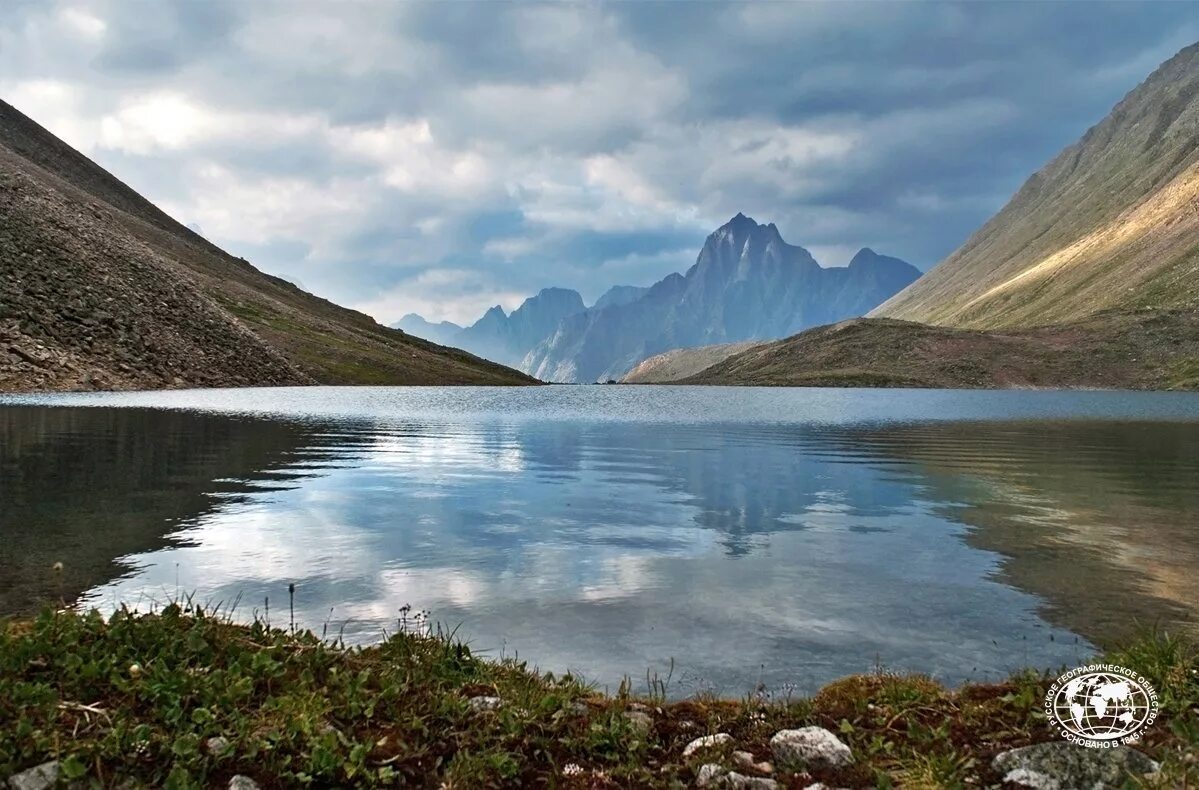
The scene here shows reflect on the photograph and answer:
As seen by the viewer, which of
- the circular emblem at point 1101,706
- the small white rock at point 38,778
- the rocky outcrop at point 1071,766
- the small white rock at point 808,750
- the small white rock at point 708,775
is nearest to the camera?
the small white rock at point 38,778

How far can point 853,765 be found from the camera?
7508mm

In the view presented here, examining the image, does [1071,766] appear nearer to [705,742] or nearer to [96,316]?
[705,742]

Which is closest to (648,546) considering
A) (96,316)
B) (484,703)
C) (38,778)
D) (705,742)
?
(484,703)

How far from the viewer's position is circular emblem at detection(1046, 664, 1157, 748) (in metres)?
7.77

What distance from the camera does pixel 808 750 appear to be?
7707 millimetres

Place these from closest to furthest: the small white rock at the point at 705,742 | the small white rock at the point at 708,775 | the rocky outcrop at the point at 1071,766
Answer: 1. the rocky outcrop at the point at 1071,766
2. the small white rock at the point at 708,775
3. the small white rock at the point at 705,742

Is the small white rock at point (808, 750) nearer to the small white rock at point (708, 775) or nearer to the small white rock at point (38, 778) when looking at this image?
the small white rock at point (708, 775)

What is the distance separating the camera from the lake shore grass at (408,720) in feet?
22.8

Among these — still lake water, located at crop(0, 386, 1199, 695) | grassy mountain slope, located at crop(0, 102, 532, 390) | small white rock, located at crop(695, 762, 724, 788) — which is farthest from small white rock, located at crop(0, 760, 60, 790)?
grassy mountain slope, located at crop(0, 102, 532, 390)

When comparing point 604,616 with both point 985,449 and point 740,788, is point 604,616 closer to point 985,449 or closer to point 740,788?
point 740,788

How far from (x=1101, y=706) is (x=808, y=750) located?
11.3 ft

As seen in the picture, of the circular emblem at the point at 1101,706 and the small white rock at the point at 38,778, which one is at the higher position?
the circular emblem at the point at 1101,706

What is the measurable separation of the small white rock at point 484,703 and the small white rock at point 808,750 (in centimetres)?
311

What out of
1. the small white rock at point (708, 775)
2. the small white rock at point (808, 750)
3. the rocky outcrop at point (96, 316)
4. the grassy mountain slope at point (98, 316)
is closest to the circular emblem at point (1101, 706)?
the small white rock at point (808, 750)
